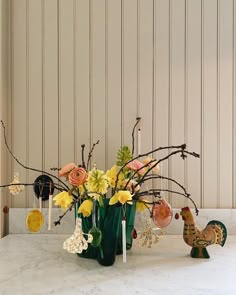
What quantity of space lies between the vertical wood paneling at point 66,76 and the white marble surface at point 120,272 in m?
0.42

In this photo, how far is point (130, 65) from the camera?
1.35 metres

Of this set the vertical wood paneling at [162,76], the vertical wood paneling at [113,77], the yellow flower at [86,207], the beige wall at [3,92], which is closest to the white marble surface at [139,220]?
the beige wall at [3,92]

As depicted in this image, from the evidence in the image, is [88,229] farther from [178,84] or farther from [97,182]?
[178,84]

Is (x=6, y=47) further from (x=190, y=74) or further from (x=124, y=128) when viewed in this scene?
(x=190, y=74)

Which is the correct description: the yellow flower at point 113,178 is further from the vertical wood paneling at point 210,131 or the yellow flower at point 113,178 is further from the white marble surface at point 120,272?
the vertical wood paneling at point 210,131

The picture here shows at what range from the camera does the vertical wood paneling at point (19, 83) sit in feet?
4.43

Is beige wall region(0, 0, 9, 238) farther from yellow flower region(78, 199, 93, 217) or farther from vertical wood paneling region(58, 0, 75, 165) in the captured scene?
yellow flower region(78, 199, 93, 217)

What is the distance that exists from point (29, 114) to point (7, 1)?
46 centimetres

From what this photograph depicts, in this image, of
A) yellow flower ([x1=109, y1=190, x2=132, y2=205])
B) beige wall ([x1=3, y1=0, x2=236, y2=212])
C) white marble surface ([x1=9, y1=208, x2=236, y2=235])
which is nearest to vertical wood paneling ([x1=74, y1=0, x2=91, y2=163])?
beige wall ([x1=3, y1=0, x2=236, y2=212])

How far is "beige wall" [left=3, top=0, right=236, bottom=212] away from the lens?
1.34 m

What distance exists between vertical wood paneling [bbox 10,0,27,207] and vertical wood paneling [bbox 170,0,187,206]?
0.59 meters

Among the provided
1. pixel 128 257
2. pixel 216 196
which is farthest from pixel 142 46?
pixel 128 257

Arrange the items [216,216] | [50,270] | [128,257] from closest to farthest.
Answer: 1. [50,270]
2. [128,257]
3. [216,216]

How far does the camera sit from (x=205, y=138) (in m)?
1.34
